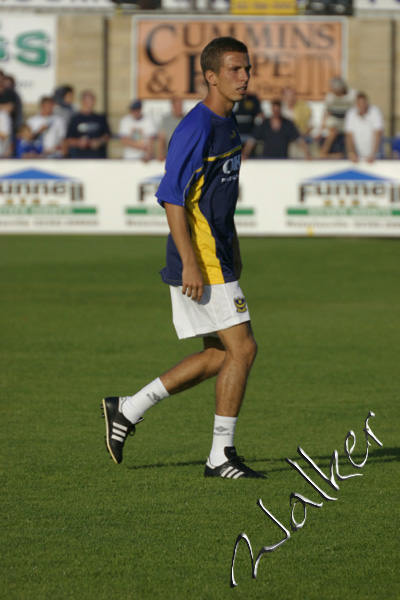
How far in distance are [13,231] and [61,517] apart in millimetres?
15202

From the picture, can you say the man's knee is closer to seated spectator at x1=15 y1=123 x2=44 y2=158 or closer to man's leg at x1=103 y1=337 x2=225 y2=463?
man's leg at x1=103 y1=337 x2=225 y2=463

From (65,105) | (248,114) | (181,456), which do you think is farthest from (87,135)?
(181,456)

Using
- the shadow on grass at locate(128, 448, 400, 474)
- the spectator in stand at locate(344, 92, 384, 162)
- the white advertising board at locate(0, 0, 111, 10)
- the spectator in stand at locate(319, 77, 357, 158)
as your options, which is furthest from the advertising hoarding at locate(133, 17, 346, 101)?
the shadow on grass at locate(128, 448, 400, 474)

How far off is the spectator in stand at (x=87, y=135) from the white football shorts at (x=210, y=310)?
1509 cm

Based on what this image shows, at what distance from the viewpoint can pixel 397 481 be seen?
5.69m

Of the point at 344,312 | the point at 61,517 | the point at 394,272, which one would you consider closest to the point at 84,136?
the point at 394,272

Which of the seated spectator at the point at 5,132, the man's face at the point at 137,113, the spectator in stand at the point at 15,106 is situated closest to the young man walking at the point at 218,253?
the man's face at the point at 137,113

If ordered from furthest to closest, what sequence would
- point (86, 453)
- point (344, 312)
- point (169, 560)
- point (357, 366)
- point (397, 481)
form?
point (344, 312) < point (357, 366) < point (86, 453) < point (397, 481) < point (169, 560)

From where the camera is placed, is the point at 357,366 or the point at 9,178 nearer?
the point at 357,366

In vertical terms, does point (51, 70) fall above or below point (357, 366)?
above

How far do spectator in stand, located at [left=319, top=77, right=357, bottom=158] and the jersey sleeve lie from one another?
622 inches

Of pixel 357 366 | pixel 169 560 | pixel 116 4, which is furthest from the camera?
pixel 116 4

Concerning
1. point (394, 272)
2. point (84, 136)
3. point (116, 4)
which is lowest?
point (394, 272)

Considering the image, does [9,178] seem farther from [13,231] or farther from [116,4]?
[116,4]
